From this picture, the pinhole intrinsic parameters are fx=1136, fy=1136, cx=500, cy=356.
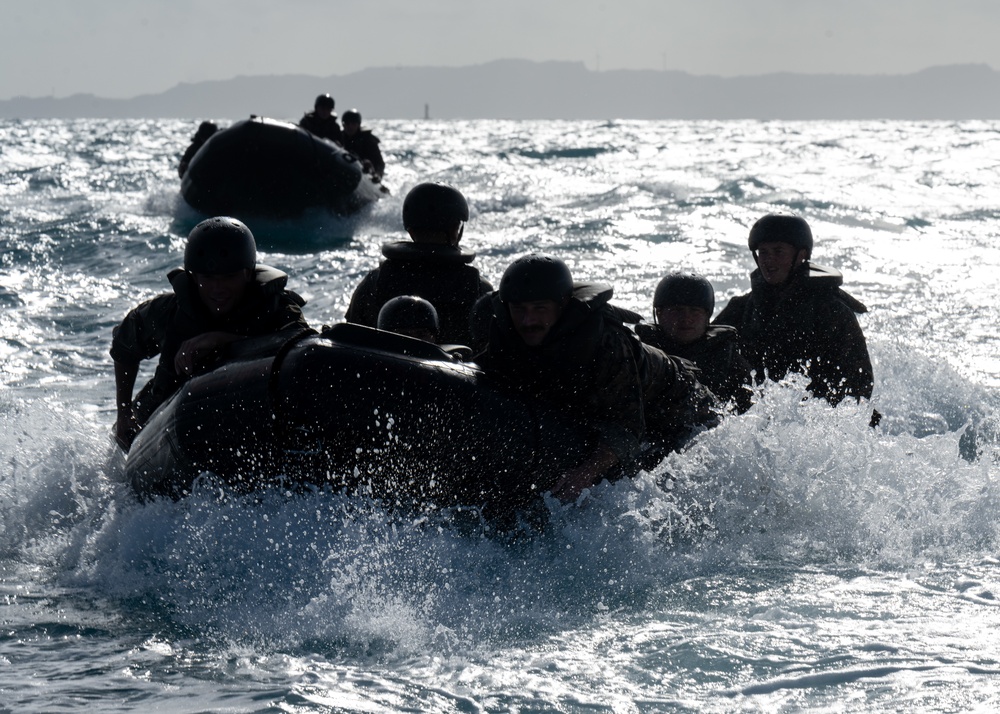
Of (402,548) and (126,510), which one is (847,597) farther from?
(126,510)

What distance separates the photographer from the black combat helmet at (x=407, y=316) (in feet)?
16.3

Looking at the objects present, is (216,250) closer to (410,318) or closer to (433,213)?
(410,318)

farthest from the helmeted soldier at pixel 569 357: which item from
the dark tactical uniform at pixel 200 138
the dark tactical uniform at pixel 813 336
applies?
the dark tactical uniform at pixel 200 138

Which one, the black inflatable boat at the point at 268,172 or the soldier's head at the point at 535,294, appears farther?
the black inflatable boat at the point at 268,172

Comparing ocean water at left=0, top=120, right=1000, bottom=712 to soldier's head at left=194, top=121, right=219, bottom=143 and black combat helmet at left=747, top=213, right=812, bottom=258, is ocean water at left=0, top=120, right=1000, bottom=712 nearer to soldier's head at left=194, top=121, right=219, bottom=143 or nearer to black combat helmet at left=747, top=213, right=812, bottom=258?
black combat helmet at left=747, top=213, right=812, bottom=258

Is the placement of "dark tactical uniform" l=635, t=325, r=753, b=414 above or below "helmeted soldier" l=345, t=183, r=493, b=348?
below

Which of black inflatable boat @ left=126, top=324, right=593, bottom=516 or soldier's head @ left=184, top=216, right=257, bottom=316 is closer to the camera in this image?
black inflatable boat @ left=126, top=324, right=593, bottom=516

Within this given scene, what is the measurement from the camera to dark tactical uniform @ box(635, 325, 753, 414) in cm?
575

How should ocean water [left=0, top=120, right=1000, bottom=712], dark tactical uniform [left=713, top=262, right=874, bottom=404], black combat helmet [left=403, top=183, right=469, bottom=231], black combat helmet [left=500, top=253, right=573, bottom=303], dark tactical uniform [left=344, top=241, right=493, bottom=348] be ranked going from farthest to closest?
dark tactical uniform [left=713, top=262, right=874, bottom=404]
black combat helmet [left=403, top=183, right=469, bottom=231]
dark tactical uniform [left=344, top=241, right=493, bottom=348]
black combat helmet [left=500, top=253, right=573, bottom=303]
ocean water [left=0, top=120, right=1000, bottom=712]

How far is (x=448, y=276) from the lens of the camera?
231 inches

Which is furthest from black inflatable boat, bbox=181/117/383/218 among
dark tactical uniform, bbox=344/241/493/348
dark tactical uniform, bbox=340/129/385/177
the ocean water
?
dark tactical uniform, bbox=344/241/493/348

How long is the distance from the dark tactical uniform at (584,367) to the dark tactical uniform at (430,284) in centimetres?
118

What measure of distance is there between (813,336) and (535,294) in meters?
2.52

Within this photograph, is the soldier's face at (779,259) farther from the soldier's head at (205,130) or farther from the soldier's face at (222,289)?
the soldier's head at (205,130)
